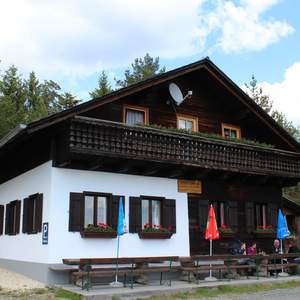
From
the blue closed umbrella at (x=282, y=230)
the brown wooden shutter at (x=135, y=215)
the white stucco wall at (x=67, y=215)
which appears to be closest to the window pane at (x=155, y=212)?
the white stucco wall at (x=67, y=215)

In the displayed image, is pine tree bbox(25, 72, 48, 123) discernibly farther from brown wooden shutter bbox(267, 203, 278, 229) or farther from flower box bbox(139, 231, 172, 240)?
flower box bbox(139, 231, 172, 240)

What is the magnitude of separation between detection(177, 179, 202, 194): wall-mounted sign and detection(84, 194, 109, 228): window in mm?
3083

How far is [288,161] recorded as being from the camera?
20.7 meters

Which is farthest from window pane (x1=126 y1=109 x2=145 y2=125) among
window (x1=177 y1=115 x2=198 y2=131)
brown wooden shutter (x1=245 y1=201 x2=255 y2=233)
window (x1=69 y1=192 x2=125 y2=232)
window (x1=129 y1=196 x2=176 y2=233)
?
brown wooden shutter (x1=245 y1=201 x2=255 y2=233)

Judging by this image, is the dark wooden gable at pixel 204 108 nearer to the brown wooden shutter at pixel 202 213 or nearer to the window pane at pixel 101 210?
the window pane at pixel 101 210

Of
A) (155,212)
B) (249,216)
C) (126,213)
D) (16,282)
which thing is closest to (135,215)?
(126,213)

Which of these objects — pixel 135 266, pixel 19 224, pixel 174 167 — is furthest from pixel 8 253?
pixel 174 167

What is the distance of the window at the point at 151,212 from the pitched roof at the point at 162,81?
3.69m

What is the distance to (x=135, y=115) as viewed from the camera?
61.3 ft

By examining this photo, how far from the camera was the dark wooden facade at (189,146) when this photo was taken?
51.0ft

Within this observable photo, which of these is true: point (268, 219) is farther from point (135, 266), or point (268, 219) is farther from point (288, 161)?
point (135, 266)

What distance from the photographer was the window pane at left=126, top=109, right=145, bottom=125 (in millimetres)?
18453

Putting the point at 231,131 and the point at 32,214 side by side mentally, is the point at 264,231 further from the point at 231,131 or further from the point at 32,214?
the point at 32,214

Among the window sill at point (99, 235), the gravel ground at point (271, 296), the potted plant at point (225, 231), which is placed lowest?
the gravel ground at point (271, 296)
